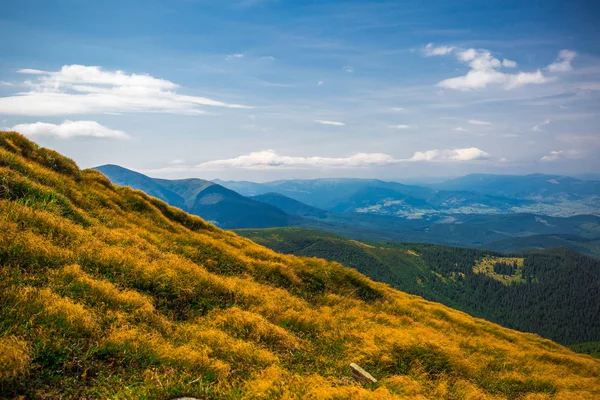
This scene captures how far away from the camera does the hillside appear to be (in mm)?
9648

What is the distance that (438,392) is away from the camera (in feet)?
45.8

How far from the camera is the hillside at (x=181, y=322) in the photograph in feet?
31.7

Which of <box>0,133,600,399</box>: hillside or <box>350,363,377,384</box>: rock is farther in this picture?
<box>350,363,377,384</box>: rock

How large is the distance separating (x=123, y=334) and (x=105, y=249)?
7.09 m

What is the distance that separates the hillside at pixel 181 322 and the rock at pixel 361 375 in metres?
0.49

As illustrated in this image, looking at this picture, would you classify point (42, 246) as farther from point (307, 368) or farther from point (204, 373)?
point (307, 368)

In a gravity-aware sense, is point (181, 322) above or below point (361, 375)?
above

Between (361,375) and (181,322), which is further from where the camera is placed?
(181,322)

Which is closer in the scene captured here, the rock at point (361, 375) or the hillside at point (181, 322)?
the hillside at point (181, 322)

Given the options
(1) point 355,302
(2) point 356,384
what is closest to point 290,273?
(1) point 355,302

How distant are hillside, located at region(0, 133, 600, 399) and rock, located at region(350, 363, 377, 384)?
19.1 inches

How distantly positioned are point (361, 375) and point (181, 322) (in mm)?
8485

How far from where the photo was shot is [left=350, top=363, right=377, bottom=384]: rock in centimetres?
1322

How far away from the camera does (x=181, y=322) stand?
13781 mm
